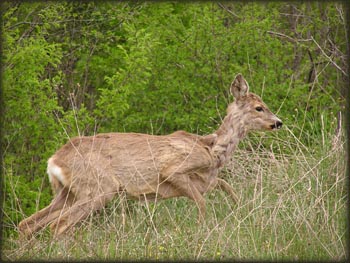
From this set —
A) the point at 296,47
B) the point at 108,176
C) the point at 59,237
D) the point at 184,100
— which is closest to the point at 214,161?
the point at 108,176

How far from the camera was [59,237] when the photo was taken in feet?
30.0

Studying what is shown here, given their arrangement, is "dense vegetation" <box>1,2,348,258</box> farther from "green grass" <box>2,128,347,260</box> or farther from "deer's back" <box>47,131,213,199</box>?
"green grass" <box>2,128,347,260</box>

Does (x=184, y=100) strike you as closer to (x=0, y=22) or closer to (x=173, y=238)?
(x=0, y=22)

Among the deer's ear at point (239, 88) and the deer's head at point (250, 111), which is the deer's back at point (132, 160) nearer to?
the deer's head at point (250, 111)

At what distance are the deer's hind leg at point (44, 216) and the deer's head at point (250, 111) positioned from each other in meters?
2.27

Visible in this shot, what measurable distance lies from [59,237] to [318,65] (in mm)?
7133

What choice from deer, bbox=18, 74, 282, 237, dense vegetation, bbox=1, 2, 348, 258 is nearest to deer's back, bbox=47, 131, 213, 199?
deer, bbox=18, 74, 282, 237

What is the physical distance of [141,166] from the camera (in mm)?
10117

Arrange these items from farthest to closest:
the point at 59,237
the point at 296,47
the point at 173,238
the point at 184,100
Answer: the point at 296,47 < the point at 184,100 < the point at 59,237 < the point at 173,238

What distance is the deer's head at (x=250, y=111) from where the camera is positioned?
10.5 m

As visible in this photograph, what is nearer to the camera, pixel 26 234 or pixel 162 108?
pixel 26 234

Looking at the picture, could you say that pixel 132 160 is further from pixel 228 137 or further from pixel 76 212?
pixel 228 137

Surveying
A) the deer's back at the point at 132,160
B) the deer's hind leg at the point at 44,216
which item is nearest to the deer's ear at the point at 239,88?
the deer's back at the point at 132,160

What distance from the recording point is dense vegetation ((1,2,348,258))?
37.9ft
